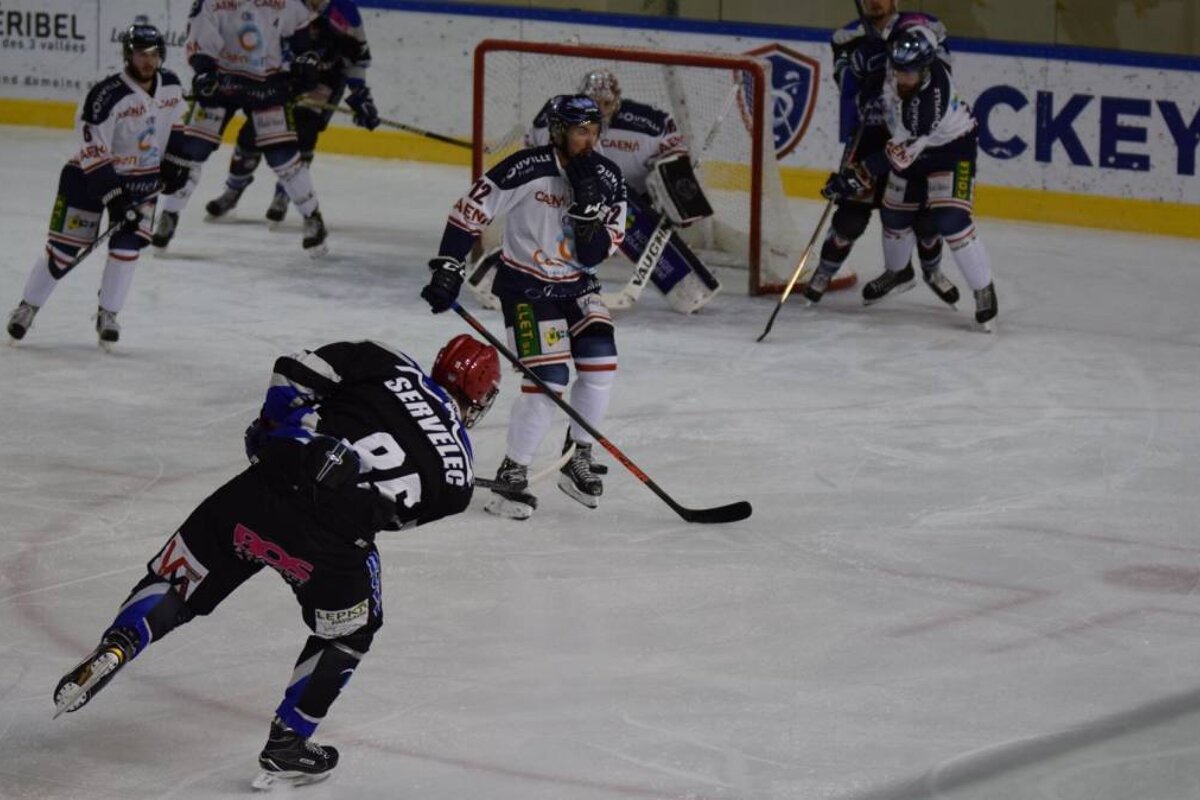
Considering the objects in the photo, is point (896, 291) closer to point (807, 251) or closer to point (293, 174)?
point (807, 251)

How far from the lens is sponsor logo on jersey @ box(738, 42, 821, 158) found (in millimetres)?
9664

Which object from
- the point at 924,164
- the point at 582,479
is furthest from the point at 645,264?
the point at 582,479

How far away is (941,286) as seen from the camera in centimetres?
770

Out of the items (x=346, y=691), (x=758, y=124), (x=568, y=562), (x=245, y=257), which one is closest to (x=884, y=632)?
(x=568, y=562)

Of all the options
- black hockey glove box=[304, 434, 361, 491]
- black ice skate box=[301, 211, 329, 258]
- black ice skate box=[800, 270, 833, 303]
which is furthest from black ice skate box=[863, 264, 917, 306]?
black hockey glove box=[304, 434, 361, 491]

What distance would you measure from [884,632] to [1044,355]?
2.89m

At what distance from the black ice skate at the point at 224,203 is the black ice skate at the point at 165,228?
0.63 m

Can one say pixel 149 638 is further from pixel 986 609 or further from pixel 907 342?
pixel 907 342

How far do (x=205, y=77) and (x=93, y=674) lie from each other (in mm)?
5059

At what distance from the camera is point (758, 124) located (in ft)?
26.1

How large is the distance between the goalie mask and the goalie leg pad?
0.48 metres

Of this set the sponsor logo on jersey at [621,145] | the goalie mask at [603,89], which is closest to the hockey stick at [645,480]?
the goalie mask at [603,89]

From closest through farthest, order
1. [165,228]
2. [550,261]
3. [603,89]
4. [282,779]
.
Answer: [282,779] → [550,261] → [603,89] → [165,228]

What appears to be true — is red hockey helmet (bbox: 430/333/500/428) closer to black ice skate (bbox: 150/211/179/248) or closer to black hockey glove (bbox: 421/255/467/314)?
black hockey glove (bbox: 421/255/467/314)
